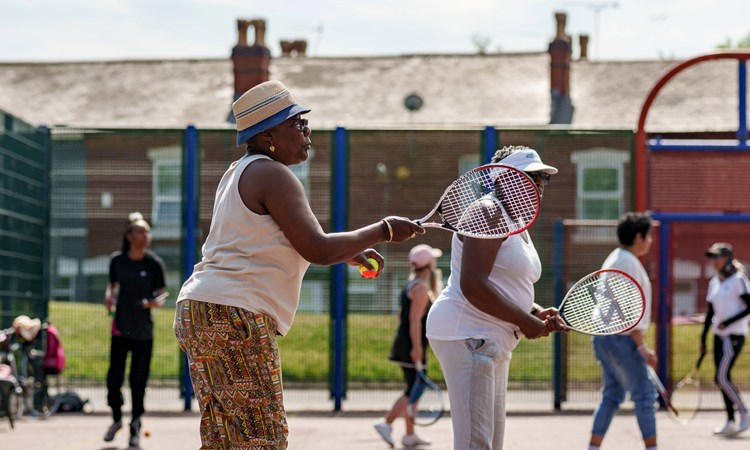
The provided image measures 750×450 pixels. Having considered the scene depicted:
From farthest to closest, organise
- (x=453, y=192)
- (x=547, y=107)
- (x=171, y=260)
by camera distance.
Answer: (x=547, y=107), (x=171, y=260), (x=453, y=192)

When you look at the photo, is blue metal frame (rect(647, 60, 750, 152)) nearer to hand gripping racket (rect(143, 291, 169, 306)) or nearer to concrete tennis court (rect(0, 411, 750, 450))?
concrete tennis court (rect(0, 411, 750, 450))

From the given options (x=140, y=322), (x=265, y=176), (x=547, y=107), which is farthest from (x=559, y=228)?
(x=547, y=107)

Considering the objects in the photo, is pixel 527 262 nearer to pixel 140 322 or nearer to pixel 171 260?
pixel 140 322

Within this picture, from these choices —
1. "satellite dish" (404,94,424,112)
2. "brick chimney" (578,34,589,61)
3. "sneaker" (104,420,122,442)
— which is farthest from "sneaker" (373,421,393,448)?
"brick chimney" (578,34,589,61)

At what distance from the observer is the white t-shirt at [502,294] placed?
6.04 meters

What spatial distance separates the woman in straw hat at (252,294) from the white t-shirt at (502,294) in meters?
1.12

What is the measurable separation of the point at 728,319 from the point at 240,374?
9.27m

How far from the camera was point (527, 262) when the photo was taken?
6.12 m

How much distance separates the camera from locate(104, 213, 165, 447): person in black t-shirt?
1150cm

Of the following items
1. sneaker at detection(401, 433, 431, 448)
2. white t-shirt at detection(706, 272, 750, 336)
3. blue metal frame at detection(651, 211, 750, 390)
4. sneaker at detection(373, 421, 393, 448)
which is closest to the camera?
sneaker at detection(373, 421, 393, 448)

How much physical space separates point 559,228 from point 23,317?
6.14 metres

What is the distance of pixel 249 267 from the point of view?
495 cm

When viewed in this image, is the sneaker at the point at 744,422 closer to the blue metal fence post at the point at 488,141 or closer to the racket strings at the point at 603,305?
the blue metal fence post at the point at 488,141

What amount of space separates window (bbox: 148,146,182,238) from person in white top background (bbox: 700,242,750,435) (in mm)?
6139
